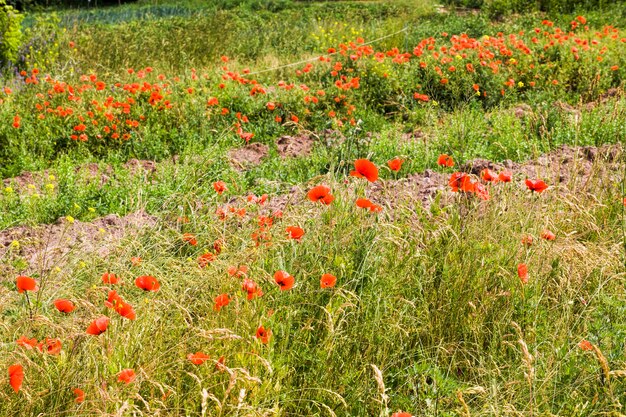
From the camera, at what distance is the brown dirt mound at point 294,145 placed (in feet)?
21.3

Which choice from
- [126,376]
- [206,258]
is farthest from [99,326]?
[206,258]

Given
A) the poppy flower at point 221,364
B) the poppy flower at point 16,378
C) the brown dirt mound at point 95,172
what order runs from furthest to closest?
the brown dirt mound at point 95,172 < the poppy flower at point 221,364 < the poppy flower at point 16,378

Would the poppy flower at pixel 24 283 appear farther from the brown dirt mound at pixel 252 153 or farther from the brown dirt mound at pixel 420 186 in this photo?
the brown dirt mound at pixel 252 153

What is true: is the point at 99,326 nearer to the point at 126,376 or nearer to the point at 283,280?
the point at 126,376

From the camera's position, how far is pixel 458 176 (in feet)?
10.7

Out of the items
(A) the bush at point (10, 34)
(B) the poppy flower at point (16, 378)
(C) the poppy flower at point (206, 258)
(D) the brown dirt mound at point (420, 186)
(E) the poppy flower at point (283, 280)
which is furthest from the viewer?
(A) the bush at point (10, 34)

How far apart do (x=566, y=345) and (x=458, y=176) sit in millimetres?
909

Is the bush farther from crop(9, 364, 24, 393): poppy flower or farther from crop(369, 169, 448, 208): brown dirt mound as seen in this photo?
crop(9, 364, 24, 393): poppy flower

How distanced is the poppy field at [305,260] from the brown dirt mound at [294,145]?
0.04m

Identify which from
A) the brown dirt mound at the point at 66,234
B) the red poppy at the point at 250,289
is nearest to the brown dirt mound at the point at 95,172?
the brown dirt mound at the point at 66,234

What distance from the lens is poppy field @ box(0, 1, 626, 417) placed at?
7.88 ft

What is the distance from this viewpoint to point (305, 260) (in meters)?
3.19

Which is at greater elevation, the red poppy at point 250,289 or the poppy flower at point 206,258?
the red poppy at point 250,289

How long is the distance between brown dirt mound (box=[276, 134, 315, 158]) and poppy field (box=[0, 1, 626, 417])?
0.04 meters
